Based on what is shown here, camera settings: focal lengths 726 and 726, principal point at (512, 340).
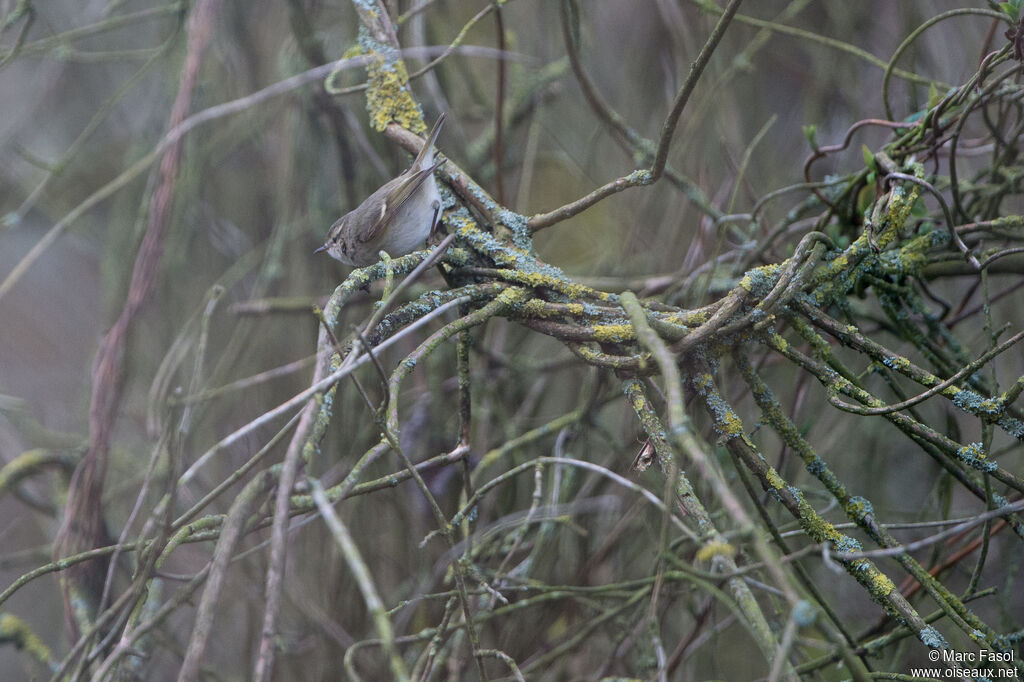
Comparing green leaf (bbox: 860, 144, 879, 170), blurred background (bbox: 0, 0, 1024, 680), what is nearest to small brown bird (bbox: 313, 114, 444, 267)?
blurred background (bbox: 0, 0, 1024, 680)

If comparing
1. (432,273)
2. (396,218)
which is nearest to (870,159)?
(396,218)

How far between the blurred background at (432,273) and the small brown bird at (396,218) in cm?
50

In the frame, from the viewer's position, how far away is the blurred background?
110 inches

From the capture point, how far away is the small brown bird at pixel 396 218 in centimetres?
187

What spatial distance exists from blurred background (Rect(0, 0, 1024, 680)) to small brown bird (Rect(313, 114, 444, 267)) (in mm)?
500

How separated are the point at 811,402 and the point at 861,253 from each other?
1.96 meters

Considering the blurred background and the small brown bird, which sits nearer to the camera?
the small brown bird

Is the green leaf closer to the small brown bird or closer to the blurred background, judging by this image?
the blurred background

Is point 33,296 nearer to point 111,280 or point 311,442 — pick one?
point 111,280

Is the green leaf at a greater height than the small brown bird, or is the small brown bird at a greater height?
the small brown bird

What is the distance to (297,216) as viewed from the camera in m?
3.56

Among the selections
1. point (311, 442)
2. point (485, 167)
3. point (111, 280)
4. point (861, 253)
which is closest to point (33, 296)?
point (111, 280)

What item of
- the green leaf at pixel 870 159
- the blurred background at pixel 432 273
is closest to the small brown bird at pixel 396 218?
the blurred background at pixel 432 273

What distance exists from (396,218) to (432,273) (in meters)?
0.72
